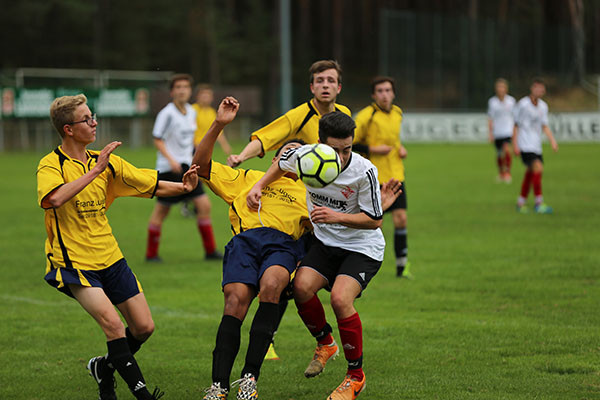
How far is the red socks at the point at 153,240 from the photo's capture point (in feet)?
36.0

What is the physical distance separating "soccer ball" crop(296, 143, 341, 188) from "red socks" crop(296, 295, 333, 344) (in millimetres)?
959

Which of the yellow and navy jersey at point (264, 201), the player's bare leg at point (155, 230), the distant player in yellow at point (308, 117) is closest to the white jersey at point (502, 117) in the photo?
the player's bare leg at point (155, 230)

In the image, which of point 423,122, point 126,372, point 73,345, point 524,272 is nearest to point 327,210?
point 126,372

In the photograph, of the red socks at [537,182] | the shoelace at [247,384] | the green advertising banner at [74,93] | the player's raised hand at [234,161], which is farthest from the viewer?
the green advertising banner at [74,93]

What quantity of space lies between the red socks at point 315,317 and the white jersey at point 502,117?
15685 millimetres

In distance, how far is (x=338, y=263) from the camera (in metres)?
5.46

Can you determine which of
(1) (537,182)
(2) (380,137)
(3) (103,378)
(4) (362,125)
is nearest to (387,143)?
(2) (380,137)

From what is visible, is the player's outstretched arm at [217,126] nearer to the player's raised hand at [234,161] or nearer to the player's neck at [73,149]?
the player's raised hand at [234,161]

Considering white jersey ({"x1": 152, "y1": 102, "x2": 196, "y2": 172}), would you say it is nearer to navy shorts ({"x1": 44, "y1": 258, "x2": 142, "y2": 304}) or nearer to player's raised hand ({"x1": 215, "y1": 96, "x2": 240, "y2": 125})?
player's raised hand ({"x1": 215, "y1": 96, "x2": 240, "y2": 125})

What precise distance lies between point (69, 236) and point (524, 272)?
20.0ft

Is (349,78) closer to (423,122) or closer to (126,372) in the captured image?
(423,122)

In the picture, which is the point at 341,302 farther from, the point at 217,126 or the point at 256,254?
the point at 217,126

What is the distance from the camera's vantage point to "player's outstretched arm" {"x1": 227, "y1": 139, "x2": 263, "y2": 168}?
606 cm

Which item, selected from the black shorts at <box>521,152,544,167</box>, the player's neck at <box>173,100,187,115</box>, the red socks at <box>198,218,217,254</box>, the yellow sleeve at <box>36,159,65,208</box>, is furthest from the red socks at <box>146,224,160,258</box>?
the black shorts at <box>521,152,544,167</box>
